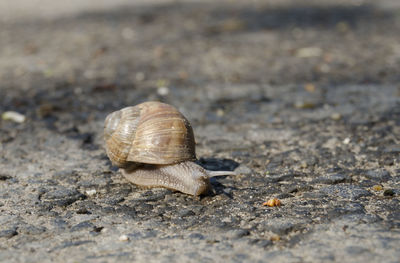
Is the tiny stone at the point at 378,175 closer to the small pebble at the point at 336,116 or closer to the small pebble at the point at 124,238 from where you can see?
the small pebble at the point at 336,116

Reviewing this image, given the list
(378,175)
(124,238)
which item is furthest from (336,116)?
(124,238)

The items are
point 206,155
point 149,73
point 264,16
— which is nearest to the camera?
point 206,155

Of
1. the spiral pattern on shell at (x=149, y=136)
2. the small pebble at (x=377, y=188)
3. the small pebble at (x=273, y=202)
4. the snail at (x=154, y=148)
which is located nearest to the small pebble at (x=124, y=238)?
the snail at (x=154, y=148)

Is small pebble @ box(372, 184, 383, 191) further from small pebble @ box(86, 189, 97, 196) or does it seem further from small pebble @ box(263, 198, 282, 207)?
small pebble @ box(86, 189, 97, 196)

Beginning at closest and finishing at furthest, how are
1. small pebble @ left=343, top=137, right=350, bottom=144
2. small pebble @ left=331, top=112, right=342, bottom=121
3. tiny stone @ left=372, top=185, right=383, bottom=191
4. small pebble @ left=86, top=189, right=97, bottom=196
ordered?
tiny stone @ left=372, top=185, right=383, bottom=191 < small pebble @ left=86, top=189, right=97, bottom=196 < small pebble @ left=343, top=137, right=350, bottom=144 < small pebble @ left=331, top=112, right=342, bottom=121

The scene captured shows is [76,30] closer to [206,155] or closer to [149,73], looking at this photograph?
[149,73]

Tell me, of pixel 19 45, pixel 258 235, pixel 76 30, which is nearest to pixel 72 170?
pixel 258 235

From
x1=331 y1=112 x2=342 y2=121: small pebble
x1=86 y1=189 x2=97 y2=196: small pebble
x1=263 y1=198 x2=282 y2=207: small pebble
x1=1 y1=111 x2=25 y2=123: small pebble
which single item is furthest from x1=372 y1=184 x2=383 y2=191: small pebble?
x1=1 y1=111 x2=25 y2=123: small pebble
